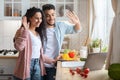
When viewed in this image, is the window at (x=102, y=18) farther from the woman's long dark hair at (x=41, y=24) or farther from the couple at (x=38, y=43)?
the woman's long dark hair at (x=41, y=24)

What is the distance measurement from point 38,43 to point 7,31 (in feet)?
5.36

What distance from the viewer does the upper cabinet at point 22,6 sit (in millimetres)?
4035

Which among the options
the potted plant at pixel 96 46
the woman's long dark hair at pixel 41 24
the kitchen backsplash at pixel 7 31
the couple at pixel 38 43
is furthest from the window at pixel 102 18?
the kitchen backsplash at pixel 7 31

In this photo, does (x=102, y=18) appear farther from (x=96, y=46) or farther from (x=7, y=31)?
(x=7, y=31)

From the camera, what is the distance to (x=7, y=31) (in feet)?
13.9

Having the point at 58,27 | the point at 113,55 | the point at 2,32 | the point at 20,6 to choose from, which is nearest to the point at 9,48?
the point at 2,32

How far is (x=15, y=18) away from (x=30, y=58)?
1517 millimetres

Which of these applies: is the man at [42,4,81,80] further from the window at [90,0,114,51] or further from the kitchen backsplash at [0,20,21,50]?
the kitchen backsplash at [0,20,21,50]

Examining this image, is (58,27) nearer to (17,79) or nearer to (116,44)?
(17,79)

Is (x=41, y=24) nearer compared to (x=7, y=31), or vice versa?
(x=41, y=24)

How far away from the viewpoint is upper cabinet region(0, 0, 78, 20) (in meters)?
4.04

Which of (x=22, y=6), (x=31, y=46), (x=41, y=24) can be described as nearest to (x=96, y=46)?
(x=41, y=24)

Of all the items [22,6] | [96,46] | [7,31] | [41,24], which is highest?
[22,6]

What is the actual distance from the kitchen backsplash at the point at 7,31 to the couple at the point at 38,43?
1339mm
